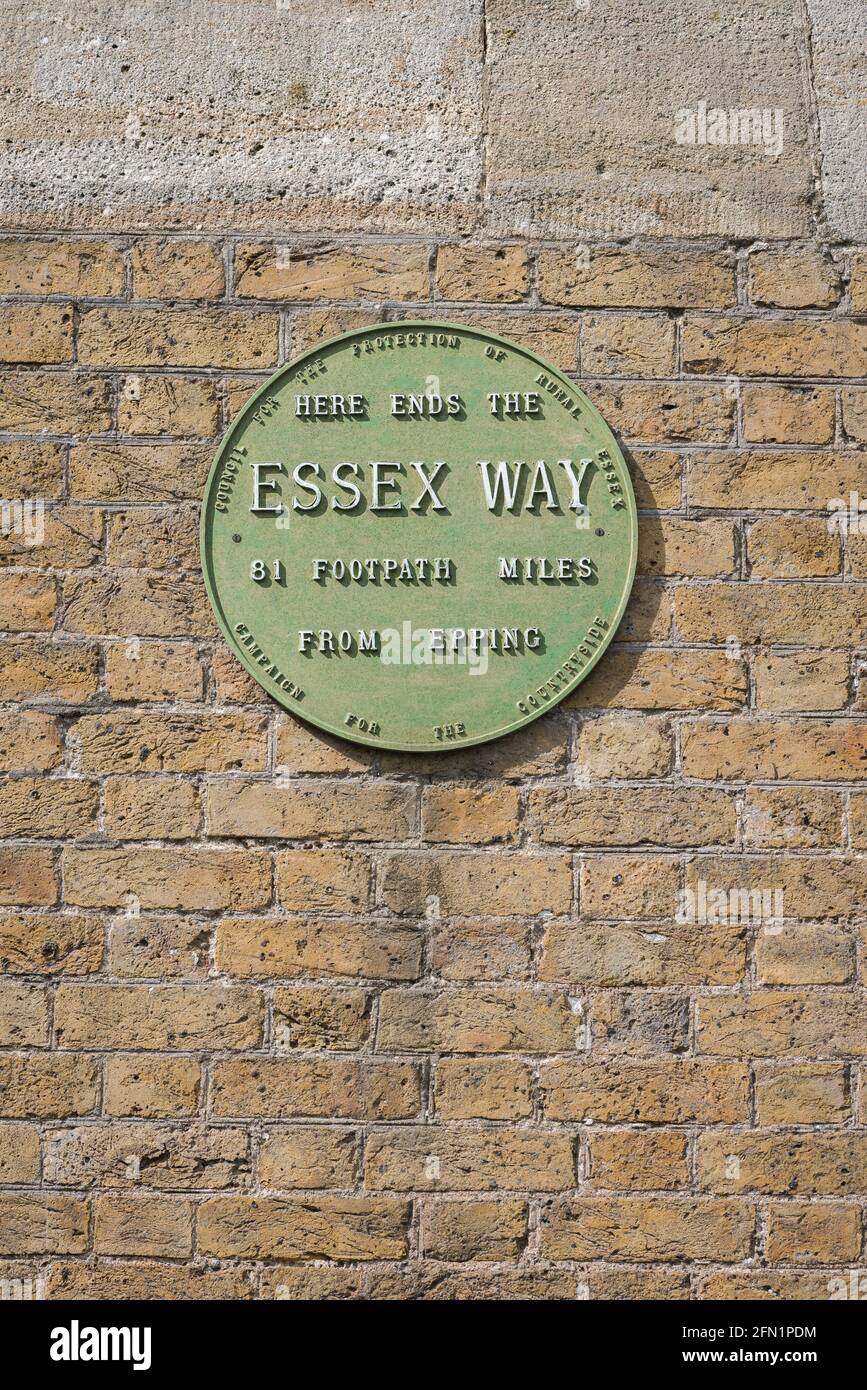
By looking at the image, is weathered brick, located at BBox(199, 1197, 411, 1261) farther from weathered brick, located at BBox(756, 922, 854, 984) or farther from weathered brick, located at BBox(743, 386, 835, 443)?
weathered brick, located at BBox(743, 386, 835, 443)

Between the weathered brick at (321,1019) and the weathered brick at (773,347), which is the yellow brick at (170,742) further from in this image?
the weathered brick at (773,347)

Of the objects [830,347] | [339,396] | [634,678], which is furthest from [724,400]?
[339,396]

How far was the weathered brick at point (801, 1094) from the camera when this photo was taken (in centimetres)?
272

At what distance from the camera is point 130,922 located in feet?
9.04

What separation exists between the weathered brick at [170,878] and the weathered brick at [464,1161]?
578 mm

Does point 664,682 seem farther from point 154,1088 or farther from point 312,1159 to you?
point 154,1088

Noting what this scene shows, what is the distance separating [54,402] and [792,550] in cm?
166

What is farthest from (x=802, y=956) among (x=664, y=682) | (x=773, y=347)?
(x=773, y=347)

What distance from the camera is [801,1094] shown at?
8.95 feet

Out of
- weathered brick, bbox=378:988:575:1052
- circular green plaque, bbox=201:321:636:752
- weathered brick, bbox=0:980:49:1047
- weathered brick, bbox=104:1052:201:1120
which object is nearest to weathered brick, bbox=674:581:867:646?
circular green plaque, bbox=201:321:636:752

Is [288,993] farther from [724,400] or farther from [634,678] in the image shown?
[724,400]

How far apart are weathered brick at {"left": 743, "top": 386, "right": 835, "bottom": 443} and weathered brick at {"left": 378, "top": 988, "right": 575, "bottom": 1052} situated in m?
1.32

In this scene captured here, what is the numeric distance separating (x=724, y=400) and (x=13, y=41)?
1.82 metres

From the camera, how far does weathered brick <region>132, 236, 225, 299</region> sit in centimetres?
287
